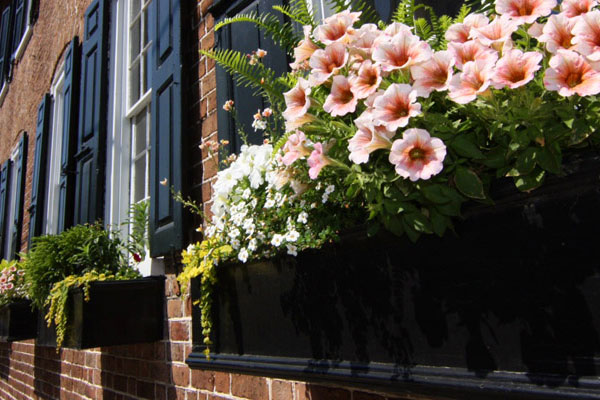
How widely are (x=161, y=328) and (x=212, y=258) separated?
119 cm

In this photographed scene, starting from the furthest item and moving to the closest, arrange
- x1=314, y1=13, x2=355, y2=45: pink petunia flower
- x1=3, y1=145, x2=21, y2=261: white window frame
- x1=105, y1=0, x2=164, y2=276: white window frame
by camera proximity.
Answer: x1=3, y1=145, x2=21, y2=261: white window frame < x1=105, y1=0, x2=164, y2=276: white window frame < x1=314, y1=13, x2=355, y2=45: pink petunia flower

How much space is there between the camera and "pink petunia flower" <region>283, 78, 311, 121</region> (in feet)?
3.83

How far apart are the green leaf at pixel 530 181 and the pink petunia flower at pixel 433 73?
0.24 m

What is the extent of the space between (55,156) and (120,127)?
2609 mm

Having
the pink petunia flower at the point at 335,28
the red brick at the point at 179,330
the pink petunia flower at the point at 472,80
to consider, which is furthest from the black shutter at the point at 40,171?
the pink petunia flower at the point at 472,80

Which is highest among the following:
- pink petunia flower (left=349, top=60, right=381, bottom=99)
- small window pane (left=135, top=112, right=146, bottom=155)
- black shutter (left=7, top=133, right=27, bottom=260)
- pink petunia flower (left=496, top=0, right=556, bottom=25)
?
black shutter (left=7, top=133, right=27, bottom=260)

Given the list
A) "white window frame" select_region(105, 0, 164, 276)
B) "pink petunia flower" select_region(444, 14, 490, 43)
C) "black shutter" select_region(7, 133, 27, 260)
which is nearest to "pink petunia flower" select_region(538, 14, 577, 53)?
"pink petunia flower" select_region(444, 14, 490, 43)

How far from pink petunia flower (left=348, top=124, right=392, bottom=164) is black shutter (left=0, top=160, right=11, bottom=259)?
7.76 m

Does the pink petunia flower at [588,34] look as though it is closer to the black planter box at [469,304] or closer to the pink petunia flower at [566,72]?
the pink petunia flower at [566,72]

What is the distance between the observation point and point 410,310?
1.11m

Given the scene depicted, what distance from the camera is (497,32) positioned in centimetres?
94

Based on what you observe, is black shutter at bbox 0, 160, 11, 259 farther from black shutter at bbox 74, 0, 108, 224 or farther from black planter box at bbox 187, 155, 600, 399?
black planter box at bbox 187, 155, 600, 399

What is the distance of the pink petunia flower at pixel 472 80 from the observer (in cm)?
89

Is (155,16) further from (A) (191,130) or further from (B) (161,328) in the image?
(B) (161,328)
